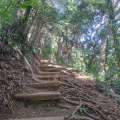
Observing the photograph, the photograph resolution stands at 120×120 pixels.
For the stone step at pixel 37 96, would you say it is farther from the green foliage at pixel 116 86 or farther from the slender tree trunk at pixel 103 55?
the slender tree trunk at pixel 103 55

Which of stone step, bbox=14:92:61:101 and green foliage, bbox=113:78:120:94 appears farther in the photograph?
green foliage, bbox=113:78:120:94

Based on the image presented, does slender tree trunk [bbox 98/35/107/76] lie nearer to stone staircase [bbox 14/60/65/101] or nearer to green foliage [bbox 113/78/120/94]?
green foliage [bbox 113/78/120/94]

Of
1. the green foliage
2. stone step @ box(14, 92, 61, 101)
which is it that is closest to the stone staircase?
stone step @ box(14, 92, 61, 101)

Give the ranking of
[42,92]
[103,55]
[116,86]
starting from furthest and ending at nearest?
1. [103,55]
2. [116,86]
3. [42,92]

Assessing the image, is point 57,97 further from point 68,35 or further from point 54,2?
point 68,35

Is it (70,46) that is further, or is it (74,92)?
(70,46)

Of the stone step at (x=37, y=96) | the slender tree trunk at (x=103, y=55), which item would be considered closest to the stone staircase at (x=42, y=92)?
the stone step at (x=37, y=96)

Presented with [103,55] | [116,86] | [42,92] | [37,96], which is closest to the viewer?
[37,96]

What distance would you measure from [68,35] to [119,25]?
12.6 ft

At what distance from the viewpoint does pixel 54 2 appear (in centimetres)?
881

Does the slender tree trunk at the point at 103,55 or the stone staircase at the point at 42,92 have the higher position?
the slender tree trunk at the point at 103,55

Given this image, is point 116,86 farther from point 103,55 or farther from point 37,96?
point 37,96

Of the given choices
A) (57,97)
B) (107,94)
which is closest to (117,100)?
(107,94)

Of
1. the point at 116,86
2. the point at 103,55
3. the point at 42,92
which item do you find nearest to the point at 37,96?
the point at 42,92
